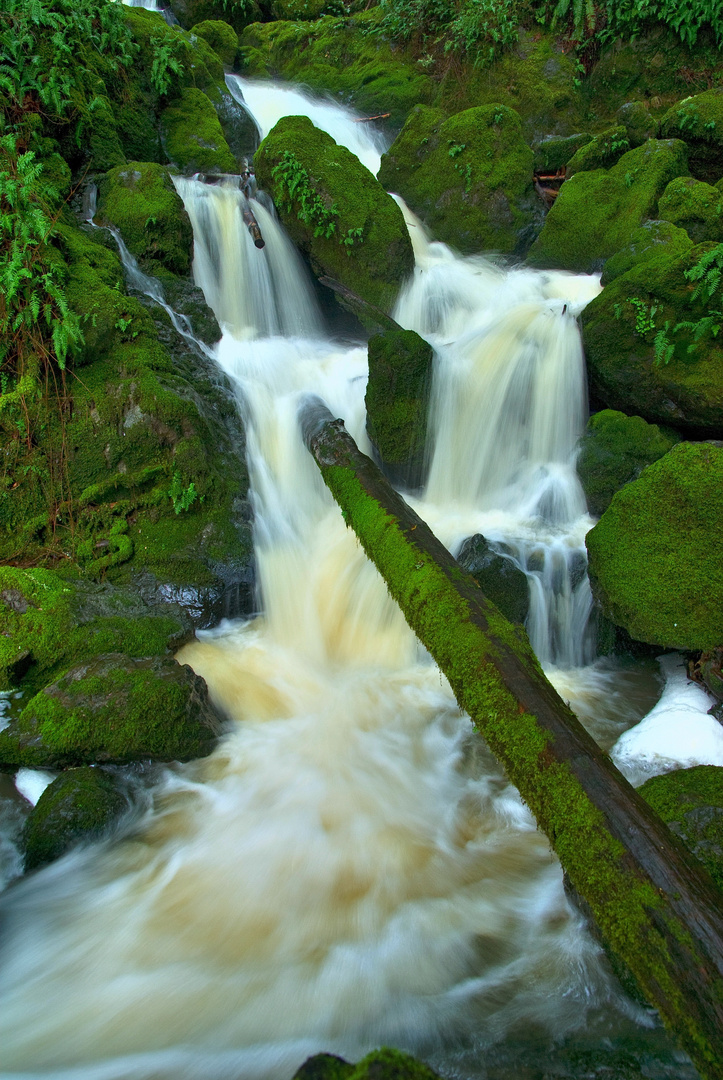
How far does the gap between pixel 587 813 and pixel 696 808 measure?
895mm

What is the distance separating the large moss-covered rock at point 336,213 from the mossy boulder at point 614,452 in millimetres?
4297

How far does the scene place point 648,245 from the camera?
26.7 ft

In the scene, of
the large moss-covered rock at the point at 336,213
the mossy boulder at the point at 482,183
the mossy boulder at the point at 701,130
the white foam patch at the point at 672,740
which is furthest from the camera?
the mossy boulder at the point at 482,183

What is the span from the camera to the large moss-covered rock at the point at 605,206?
365 inches

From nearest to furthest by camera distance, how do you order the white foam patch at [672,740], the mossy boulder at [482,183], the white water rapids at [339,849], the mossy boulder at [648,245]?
the white water rapids at [339,849]
the white foam patch at [672,740]
the mossy boulder at [648,245]
the mossy boulder at [482,183]

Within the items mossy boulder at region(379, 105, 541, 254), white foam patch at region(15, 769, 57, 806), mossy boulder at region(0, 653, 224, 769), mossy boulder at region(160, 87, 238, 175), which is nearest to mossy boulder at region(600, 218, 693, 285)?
mossy boulder at region(379, 105, 541, 254)

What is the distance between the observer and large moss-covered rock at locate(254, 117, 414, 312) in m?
9.27

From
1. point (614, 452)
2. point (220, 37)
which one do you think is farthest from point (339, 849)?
point (220, 37)

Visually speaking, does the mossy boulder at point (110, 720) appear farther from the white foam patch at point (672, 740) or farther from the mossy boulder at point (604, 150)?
the mossy boulder at point (604, 150)

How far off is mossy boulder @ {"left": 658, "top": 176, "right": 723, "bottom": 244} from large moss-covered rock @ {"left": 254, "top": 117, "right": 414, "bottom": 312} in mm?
3910

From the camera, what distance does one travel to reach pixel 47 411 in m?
5.86

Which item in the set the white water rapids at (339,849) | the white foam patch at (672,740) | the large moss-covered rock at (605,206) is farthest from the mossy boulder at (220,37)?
the white foam patch at (672,740)

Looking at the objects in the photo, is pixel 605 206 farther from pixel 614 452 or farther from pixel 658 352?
pixel 614 452

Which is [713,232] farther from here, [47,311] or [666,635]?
[47,311]
